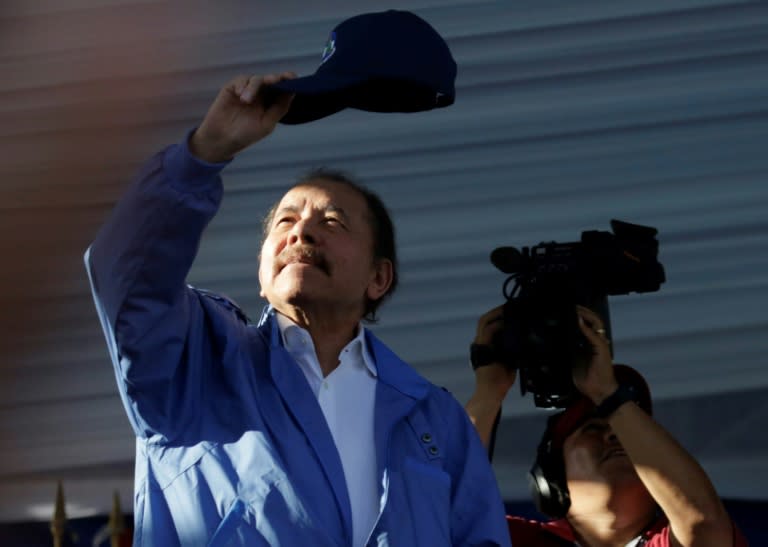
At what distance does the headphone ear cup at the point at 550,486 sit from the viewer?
8.07 ft

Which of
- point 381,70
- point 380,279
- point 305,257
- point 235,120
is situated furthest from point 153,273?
point 380,279

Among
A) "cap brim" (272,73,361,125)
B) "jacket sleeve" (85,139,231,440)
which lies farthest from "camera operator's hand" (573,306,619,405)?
"jacket sleeve" (85,139,231,440)

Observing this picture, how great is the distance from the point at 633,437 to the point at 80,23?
1261mm

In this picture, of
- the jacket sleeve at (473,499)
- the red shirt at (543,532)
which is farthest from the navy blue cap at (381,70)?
the red shirt at (543,532)

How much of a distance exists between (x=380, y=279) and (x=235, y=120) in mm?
543

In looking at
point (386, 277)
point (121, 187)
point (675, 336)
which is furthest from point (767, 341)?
point (121, 187)

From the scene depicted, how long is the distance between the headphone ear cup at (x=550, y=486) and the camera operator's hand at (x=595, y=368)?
0.51ft

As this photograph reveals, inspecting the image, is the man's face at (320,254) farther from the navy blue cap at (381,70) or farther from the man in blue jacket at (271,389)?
the navy blue cap at (381,70)

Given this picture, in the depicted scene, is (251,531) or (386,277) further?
(386,277)

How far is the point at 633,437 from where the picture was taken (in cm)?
232

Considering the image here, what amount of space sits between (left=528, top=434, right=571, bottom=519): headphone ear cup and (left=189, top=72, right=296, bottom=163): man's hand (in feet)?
3.15

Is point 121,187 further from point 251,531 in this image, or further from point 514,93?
point 251,531

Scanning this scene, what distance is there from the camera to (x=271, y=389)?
1946 millimetres

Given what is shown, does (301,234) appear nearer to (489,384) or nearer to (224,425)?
(224,425)
